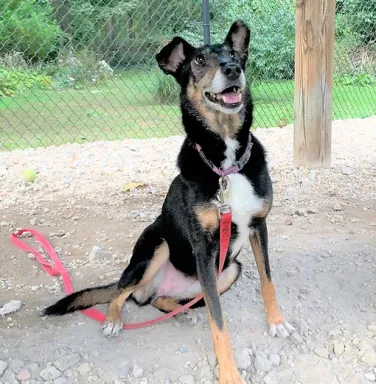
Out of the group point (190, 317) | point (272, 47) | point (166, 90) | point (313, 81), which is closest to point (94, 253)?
point (190, 317)

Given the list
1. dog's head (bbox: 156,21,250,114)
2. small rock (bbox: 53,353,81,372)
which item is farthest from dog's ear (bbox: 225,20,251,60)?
small rock (bbox: 53,353,81,372)

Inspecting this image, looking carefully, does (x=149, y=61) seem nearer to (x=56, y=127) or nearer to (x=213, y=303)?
(x=56, y=127)

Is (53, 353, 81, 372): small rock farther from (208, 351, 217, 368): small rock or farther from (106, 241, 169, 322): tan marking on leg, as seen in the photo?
(208, 351, 217, 368): small rock

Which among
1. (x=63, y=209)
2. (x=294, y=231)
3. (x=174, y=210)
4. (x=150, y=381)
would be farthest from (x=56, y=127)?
(x=150, y=381)

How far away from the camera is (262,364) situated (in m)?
2.35

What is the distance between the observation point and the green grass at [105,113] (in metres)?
6.82

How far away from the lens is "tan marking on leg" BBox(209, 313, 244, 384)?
224 centimetres

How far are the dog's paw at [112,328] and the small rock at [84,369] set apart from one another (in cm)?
25

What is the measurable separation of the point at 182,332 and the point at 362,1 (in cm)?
821

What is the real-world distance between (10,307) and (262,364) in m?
1.45

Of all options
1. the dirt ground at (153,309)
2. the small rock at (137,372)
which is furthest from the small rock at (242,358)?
the small rock at (137,372)

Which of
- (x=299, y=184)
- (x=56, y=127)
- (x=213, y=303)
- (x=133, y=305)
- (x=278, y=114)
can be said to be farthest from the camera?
(x=278, y=114)

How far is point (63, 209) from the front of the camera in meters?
4.29

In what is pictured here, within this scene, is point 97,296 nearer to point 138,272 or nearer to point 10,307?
point 138,272
